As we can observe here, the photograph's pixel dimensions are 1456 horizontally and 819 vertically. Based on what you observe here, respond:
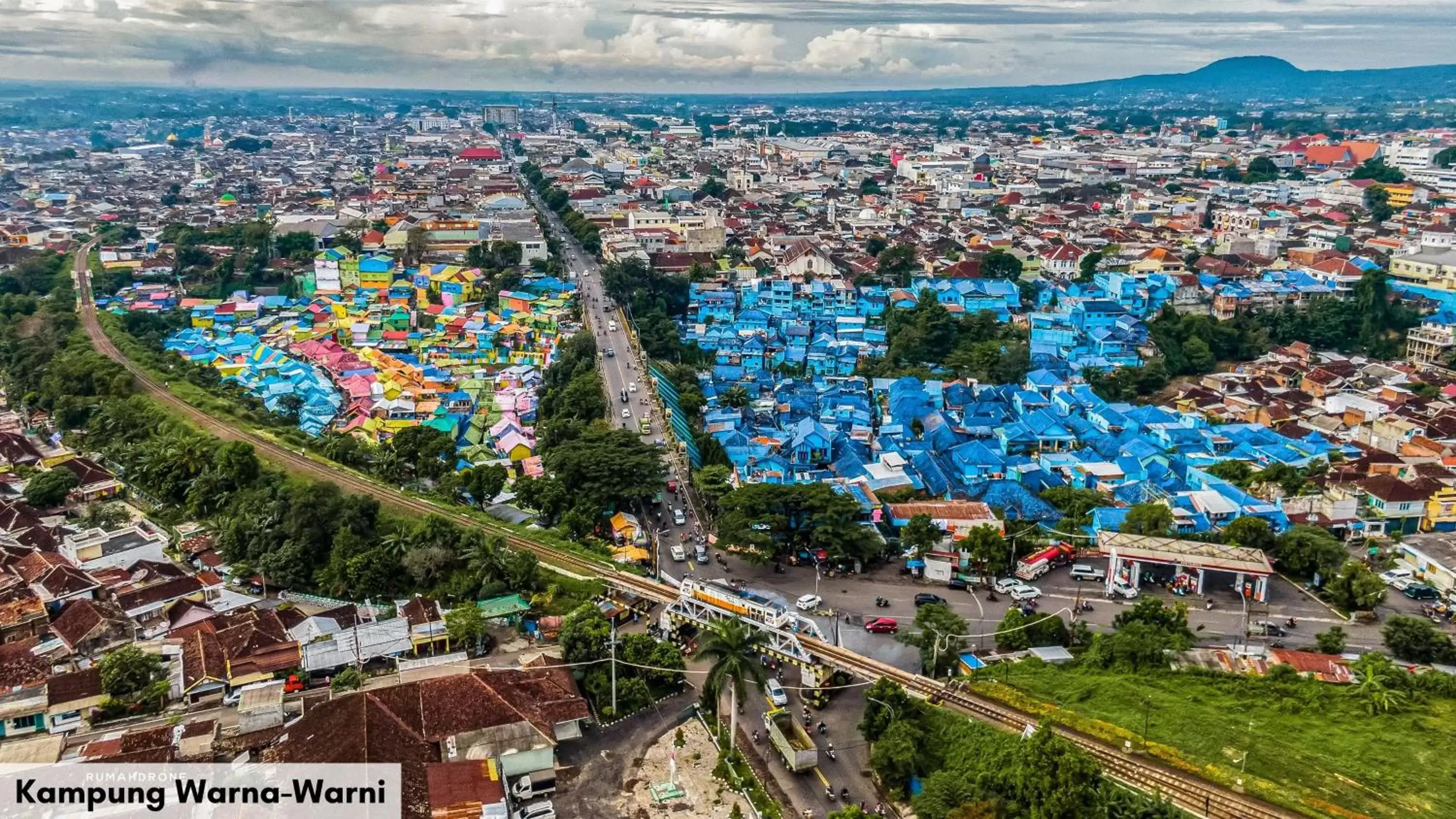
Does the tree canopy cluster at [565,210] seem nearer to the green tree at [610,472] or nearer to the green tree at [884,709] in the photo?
the green tree at [610,472]

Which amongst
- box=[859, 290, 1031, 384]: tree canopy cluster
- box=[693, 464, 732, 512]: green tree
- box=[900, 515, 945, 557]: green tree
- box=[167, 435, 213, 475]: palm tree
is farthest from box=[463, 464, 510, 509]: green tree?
box=[859, 290, 1031, 384]: tree canopy cluster

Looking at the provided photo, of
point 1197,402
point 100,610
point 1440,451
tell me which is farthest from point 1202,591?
point 100,610

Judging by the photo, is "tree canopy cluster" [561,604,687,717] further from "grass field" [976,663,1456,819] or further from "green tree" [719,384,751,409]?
"green tree" [719,384,751,409]

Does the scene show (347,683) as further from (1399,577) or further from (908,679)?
(1399,577)

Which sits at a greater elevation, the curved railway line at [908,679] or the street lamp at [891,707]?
the street lamp at [891,707]

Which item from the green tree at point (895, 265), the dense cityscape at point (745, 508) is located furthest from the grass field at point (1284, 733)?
the green tree at point (895, 265)

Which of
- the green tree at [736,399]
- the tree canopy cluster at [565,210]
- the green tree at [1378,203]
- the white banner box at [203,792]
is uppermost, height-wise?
the green tree at [1378,203]

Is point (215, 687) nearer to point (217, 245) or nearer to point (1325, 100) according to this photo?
point (217, 245)

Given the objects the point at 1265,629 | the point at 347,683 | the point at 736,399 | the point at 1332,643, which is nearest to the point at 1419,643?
the point at 1332,643
